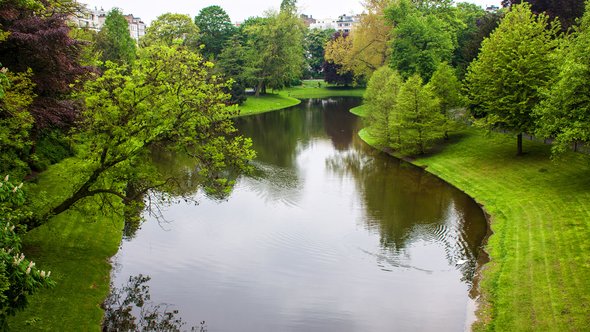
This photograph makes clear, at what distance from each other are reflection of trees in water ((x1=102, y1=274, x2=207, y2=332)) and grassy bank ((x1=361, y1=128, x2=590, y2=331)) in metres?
12.0

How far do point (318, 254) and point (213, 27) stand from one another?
3425 inches

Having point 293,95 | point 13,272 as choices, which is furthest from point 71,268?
point 293,95

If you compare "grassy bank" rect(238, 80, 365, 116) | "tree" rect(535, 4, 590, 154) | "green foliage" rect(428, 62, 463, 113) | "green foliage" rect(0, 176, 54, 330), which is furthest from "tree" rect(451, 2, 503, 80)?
"green foliage" rect(0, 176, 54, 330)

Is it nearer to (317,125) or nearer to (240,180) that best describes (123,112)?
(240,180)

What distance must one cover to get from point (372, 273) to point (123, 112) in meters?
13.8

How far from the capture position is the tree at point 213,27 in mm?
106000

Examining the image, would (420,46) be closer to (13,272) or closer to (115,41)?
(115,41)

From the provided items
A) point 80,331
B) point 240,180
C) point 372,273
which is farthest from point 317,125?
point 80,331

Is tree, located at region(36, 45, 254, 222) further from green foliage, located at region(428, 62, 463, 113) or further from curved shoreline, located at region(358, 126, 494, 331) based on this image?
green foliage, located at region(428, 62, 463, 113)

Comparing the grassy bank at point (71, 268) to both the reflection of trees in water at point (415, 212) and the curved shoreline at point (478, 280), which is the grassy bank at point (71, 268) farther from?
the curved shoreline at point (478, 280)

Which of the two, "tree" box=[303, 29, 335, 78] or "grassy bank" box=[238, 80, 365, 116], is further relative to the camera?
"tree" box=[303, 29, 335, 78]

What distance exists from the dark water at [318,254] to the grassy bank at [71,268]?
1211 millimetres

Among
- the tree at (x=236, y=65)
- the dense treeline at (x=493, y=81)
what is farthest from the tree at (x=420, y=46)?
the tree at (x=236, y=65)

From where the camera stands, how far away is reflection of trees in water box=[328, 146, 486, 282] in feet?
95.1
